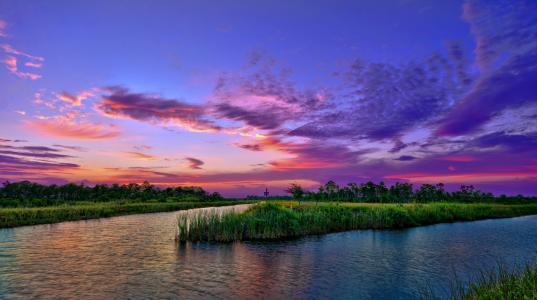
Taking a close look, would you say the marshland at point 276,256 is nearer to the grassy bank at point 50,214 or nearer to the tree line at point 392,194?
the grassy bank at point 50,214

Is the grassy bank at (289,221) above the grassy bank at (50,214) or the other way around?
above

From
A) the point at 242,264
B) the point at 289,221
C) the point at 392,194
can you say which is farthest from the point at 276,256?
the point at 392,194

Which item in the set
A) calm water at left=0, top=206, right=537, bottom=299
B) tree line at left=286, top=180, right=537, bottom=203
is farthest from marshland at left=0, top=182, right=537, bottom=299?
tree line at left=286, top=180, right=537, bottom=203

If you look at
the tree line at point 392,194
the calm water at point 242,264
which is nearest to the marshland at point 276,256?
the calm water at point 242,264

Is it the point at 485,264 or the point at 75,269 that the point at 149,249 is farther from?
the point at 485,264

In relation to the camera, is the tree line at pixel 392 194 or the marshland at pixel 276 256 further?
the tree line at pixel 392 194

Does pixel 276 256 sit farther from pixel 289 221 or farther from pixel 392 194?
pixel 392 194

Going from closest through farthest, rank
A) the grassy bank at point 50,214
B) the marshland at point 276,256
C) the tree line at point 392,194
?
the marshland at point 276,256, the grassy bank at point 50,214, the tree line at point 392,194

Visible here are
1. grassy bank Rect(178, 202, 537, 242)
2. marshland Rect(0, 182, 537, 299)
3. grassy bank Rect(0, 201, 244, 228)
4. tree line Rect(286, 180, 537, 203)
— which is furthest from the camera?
tree line Rect(286, 180, 537, 203)

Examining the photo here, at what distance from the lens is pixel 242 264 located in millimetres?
25547

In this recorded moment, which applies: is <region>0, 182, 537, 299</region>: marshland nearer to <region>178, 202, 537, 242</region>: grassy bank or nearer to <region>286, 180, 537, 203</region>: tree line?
<region>178, 202, 537, 242</region>: grassy bank

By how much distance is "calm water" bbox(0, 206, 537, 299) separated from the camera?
759 inches

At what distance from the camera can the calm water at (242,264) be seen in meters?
19.3

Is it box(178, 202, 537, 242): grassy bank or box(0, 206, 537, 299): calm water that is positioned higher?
box(178, 202, 537, 242): grassy bank
